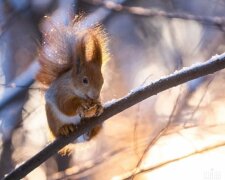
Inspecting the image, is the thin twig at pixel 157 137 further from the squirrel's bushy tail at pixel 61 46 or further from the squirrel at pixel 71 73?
the squirrel's bushy tail at pixel 61 46

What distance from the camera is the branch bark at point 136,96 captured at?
0.66 meters

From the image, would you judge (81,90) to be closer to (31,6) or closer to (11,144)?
(11,144)

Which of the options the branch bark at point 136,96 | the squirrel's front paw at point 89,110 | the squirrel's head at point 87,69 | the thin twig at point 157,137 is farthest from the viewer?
the thin twig at point 157,137

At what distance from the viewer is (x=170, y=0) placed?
181 cm

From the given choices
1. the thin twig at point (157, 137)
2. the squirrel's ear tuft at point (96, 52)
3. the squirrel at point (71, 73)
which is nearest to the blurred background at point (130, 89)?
the thin twig at point (157, 137)

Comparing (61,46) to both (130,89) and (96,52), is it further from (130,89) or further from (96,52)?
(130,89)

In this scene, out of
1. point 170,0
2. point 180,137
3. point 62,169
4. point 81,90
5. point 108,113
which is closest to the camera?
point 108,113

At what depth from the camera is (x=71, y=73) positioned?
1.02m

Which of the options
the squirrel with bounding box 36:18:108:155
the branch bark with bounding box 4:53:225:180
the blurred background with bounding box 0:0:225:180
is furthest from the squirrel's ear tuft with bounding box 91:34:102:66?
the blurred background with bounding box 0:0:225:180

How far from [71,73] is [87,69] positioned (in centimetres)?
6

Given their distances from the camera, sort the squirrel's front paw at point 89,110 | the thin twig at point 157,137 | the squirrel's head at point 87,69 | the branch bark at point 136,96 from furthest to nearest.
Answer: the thin twig at point 157,137
the squirrel's head at point 87,69
the squirrel's front paw at point 89,110
the branch bark at point 136,96

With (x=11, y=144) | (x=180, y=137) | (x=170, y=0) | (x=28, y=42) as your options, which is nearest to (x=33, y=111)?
(x=11, y=144)

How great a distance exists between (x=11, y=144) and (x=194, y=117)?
632 millimetres

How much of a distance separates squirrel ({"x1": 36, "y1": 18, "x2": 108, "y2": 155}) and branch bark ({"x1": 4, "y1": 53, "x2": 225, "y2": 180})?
57 mm
